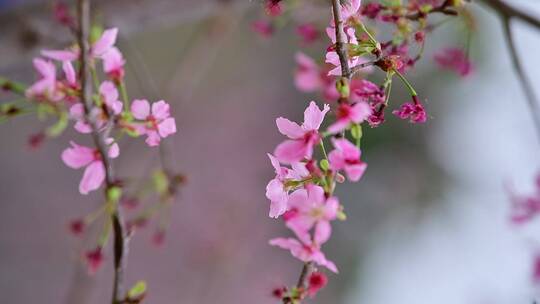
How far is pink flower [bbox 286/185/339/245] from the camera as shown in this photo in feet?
1.38

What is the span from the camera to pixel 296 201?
44 cm

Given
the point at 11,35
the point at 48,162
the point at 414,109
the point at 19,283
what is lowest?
the point at 19,283

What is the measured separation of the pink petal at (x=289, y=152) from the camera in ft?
1.41

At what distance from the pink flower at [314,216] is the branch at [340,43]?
8 cm

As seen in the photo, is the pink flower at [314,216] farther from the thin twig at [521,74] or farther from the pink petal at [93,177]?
the thin twig at [521,74]

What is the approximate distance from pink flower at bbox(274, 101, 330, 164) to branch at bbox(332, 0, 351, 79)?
0.11 ft

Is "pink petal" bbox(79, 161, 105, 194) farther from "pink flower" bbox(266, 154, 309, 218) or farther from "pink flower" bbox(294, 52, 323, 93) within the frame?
"pink flower" bbox(294, 52, 323, 93)

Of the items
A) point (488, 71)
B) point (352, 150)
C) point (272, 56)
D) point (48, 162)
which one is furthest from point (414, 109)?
point (272, 56)

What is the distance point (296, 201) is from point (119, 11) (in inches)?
26.4

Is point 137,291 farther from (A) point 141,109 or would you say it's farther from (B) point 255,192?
(B) point 255,192

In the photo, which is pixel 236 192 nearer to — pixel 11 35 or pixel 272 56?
pixel 272 56

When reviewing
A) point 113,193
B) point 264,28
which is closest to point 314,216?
point 113,193

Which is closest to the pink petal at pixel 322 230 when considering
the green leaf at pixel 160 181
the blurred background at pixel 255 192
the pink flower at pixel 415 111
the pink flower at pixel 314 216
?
the pink flower at pixel 314 216

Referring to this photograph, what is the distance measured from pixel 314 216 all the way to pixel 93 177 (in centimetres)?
17
